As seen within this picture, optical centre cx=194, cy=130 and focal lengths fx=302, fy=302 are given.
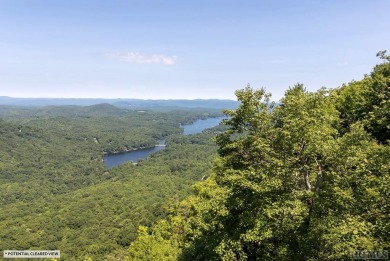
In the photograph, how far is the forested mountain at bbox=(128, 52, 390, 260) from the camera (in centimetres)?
1293

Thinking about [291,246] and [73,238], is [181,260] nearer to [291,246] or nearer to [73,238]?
[291,246]

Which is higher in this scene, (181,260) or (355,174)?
(355,174)

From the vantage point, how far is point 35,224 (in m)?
123

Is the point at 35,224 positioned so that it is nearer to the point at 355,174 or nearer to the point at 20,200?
the point at 20,200

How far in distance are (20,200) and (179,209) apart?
519 ft

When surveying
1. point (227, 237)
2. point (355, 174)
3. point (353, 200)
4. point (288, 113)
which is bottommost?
point (227, 237)

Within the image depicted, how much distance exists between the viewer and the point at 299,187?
16953 mm

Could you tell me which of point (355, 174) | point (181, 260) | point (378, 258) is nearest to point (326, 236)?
point (378, 258)

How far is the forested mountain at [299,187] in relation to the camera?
12.9 m

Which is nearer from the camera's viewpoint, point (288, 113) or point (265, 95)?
point (288, 113)

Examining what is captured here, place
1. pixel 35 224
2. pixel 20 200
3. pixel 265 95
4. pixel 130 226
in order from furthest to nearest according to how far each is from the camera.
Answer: pixel 20 200 < pixel 35 224 < pixel 130 226 < pixel 265 95

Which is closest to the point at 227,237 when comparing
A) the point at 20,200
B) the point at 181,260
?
the point at 181,260

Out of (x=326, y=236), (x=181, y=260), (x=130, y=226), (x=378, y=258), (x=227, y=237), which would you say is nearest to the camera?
(x=378, y=258)

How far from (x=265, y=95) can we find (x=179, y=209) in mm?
31701
